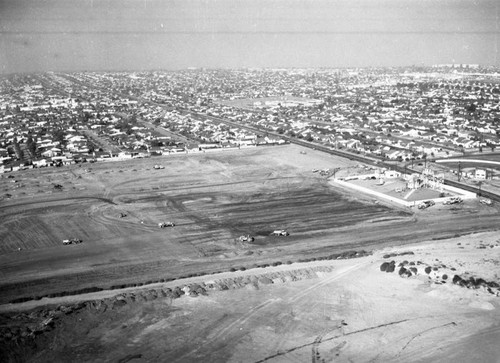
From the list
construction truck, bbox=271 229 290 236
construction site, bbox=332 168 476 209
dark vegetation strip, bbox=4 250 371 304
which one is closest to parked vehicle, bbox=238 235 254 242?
construction truck, bbox=271 229 290 236

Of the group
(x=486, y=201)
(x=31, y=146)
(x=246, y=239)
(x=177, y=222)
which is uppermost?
(x=486, y=201)

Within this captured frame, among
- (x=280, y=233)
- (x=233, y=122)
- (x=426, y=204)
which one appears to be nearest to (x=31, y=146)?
(x=233, y=122)

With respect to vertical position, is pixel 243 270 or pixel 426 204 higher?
pixel 426 204

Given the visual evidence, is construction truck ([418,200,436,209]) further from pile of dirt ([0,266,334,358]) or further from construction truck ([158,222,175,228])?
construction truck ([158,222,175,228])

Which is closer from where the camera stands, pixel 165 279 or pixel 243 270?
pixel 165 279

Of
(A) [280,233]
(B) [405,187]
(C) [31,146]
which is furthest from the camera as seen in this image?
(C) [31,146]

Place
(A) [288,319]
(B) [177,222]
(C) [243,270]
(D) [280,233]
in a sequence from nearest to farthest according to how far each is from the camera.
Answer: (A) [288,319], (C) [243,270], (D) [280,233], (B) [177,222]

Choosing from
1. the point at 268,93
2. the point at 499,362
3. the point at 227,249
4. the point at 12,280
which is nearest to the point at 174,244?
the point at 227,249

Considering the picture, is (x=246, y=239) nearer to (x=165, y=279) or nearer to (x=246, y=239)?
(x=246, y=239)

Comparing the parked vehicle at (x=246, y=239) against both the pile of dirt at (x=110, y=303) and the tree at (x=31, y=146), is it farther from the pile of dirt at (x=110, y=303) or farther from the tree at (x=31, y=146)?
the tree at (x=31, y=146)
